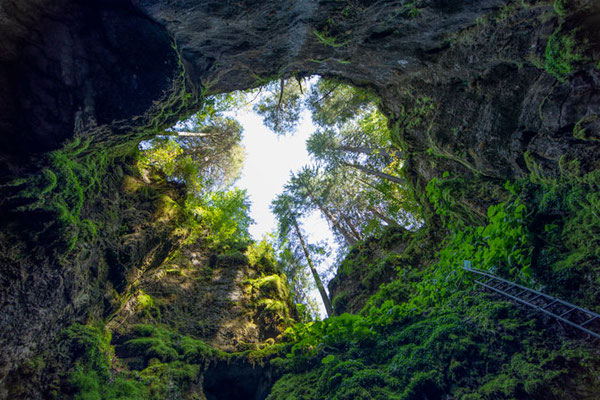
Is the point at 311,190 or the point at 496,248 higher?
the point at 311,190

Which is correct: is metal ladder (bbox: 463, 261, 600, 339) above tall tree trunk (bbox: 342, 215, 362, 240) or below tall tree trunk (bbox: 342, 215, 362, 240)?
below

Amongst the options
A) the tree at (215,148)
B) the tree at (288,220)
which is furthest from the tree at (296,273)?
the tree at (215,148)

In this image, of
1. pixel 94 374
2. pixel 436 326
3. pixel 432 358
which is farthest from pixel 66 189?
pixel 436 326

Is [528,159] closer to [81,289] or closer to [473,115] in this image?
[473,115]

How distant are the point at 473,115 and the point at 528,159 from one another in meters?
1.22

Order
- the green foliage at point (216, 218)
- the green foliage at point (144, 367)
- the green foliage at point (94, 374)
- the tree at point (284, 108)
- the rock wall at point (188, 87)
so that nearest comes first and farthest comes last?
the rock wall at point (188, 87), the green foliage at point (94, 374), the green foliage at point (144, 367), the green foliage at point (216, 218), the tree at point (284, 108)

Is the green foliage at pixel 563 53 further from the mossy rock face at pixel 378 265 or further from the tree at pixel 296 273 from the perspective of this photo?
the tree at pixel 296 273

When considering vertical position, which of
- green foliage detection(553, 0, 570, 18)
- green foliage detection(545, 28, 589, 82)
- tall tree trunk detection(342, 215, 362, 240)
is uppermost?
tall tree trunk detection(342, 215, 362, 240)

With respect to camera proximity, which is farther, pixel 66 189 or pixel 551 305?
pixel 66 189

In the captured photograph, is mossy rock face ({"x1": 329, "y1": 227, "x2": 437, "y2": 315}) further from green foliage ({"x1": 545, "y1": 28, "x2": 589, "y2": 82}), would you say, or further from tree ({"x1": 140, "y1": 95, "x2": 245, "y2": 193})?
tree ({"x1": 140, "y1": 95, "x2": 245, "y2": 193})

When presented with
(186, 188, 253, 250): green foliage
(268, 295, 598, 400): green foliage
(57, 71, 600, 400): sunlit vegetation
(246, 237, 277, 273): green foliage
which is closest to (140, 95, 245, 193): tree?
(186, 188, 253, 250): green foliage

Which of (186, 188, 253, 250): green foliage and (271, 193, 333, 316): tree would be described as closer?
(186, 188, 253, 250): green foliage

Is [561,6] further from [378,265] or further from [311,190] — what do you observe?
[311,190]

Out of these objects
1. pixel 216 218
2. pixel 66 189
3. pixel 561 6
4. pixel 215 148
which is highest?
pixel 215 148
